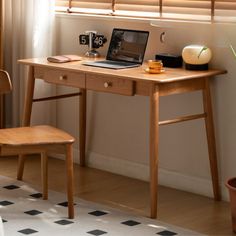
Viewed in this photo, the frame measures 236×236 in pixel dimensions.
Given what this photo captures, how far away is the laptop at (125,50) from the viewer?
4227 millimetres

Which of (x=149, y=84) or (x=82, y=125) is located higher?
(x=149, y=84)

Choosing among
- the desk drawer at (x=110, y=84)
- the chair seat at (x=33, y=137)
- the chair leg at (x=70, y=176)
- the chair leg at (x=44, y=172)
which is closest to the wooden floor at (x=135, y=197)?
the chair leg at (x=44, y=172)

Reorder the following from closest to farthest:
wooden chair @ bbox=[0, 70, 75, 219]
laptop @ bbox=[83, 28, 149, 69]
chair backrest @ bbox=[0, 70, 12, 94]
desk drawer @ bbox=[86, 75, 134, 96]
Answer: wooden chair @ bbox=[0, 70, 75, 219] < desk drawer @ bbox=[86, 75, 134, 96] < chair backrest @ bbox=[0, 70, 12, 94] < laptop @ bbox=[83, 28, 149, 69]

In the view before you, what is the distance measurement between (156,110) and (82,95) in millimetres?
1090

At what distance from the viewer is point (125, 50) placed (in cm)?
434

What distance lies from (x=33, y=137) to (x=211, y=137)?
990 mm

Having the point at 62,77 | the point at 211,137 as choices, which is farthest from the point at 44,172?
the point at 211,137

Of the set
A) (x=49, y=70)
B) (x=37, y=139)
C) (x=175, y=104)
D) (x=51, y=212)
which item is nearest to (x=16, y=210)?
(x=51, y=212)

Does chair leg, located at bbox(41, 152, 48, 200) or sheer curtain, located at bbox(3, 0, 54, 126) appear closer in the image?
chair leg, located at bbox(41, 152, 48, 200)

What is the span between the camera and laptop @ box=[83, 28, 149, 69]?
423 centimetres

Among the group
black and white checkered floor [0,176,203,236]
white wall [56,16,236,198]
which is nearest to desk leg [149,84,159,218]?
black and white checkered floor [0,176,203,236]

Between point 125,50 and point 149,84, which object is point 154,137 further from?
point 125,50

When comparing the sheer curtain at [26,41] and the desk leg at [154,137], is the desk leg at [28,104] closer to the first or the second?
the sheer curtain at [26,41]

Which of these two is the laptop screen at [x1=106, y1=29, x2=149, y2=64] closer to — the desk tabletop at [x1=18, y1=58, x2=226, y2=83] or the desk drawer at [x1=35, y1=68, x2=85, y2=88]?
the desk tabletop at [x1=18, y1=58, x2=226, y2=83]
